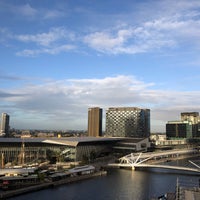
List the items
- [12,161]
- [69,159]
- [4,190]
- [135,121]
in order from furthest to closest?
[135,121] < [69,159] < [12,161] < [4,190]

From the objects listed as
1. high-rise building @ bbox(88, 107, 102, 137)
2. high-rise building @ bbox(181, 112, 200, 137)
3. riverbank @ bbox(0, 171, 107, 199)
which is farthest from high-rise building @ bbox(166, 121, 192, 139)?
riverbank @ bbox(0, 171, 107, 199)

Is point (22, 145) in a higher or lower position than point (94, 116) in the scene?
lower

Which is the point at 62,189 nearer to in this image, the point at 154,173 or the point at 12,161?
the point at 154,173

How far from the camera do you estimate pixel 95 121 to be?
127062 millimetres

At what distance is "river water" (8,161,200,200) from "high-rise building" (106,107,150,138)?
66.3 m

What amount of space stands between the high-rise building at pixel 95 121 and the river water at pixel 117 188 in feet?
277

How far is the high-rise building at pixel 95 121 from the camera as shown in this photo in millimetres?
126119

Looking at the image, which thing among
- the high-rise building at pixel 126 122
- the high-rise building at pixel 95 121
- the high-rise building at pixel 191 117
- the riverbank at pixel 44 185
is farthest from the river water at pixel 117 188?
the high-rise building at pixel 191 117

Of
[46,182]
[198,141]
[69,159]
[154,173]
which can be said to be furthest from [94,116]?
[46,182]

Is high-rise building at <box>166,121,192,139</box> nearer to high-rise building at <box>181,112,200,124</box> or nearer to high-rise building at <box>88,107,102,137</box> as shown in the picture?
high-rise building at <box>181,112,200,124</box>

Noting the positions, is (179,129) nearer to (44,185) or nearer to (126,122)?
(126,122)

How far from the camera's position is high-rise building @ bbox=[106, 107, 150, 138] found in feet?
354

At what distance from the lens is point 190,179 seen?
122 feet

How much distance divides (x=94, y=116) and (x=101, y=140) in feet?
217
